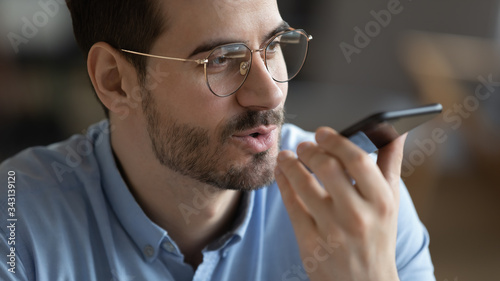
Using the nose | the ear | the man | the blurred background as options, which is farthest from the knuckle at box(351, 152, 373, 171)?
the blurred background

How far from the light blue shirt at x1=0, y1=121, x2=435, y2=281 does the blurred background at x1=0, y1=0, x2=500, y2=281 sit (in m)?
1.03

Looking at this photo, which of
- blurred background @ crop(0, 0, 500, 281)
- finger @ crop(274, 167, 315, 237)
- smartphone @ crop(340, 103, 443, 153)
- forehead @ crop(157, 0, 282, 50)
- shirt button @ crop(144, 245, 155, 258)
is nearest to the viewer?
smartphone @ crop(340, 103, 443, 153)

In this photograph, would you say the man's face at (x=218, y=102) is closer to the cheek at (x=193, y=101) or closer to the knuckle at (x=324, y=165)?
the cheek at (x=193, y=101)

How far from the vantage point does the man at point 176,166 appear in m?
1.18

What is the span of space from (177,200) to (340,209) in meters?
0.56

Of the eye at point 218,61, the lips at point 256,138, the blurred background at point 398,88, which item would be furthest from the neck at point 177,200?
the blurred background at point 398,88

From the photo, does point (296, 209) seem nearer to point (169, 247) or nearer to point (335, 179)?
point (335, 179)

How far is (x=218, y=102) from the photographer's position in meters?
1.20

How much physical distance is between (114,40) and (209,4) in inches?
11.7

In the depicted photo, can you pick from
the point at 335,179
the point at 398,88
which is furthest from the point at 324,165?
the point at 398,88

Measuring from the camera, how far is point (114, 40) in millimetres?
1327

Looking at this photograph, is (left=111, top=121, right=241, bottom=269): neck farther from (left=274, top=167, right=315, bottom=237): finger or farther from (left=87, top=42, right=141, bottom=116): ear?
(left=274, top=167, right=315, bottom=237): finger

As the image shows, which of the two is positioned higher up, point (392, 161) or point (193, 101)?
point (193, 101)

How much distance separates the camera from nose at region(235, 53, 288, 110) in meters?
1.18
